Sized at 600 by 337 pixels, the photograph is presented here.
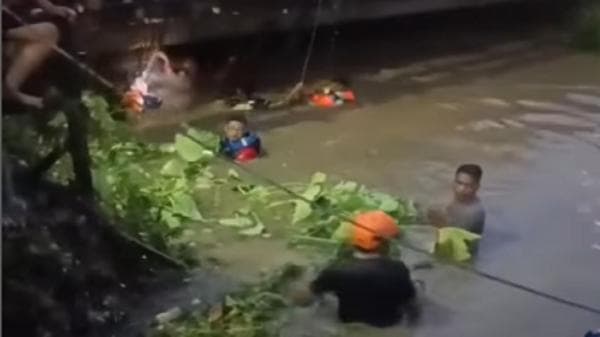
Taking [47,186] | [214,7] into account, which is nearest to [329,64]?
[214,7]

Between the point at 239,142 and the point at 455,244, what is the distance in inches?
5.5

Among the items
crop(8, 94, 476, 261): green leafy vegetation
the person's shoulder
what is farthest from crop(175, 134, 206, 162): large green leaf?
the person's shoulder

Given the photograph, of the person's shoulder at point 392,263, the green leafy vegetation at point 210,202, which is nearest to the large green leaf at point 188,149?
the green leafy vegetation at point 210,202

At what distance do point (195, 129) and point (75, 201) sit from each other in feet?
0.27

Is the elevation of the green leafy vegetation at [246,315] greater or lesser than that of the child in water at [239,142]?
lesser

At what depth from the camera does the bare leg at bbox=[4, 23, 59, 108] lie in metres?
0.70

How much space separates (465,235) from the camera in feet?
2.57

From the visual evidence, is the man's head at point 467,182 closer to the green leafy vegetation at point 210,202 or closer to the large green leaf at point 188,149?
the green leafy vegetation at point 210,202

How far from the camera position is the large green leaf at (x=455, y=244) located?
78cm

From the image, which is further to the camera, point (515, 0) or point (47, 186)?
point (515, 0)

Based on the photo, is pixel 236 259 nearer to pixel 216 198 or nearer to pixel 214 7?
pixel 216 198

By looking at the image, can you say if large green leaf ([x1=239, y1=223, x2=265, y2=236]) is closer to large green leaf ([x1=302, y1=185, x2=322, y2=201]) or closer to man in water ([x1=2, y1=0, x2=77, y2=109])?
large green leaf ([x1=302, y1=185, x2=322, y2=201])

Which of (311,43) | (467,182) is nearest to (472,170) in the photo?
(467,182)

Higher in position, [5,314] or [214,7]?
[214,7]
